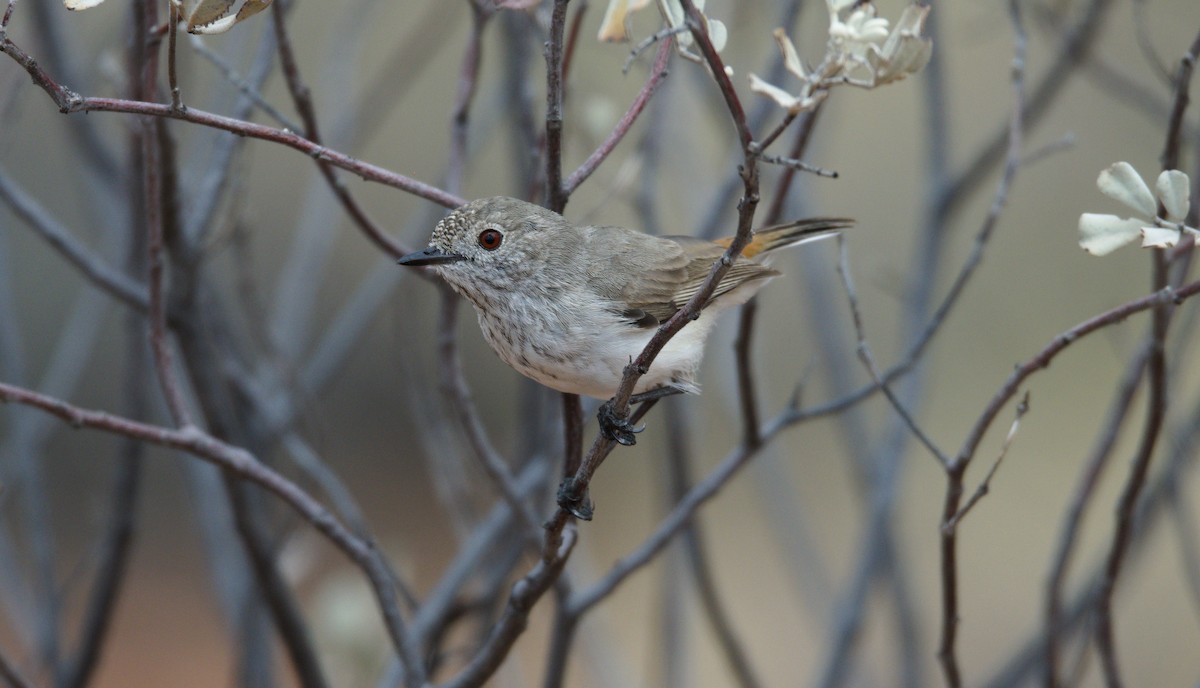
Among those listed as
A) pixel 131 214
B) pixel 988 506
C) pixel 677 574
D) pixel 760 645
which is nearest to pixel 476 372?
pixel 760 645

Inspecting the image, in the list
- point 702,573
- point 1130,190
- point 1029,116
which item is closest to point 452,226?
point 702,573

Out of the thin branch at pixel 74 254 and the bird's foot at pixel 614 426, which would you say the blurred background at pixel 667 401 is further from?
the bird's foot at pixel 614 426

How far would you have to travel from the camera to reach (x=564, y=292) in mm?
2857

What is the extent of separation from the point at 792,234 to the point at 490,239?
0.95m

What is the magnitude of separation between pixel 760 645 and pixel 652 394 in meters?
4.64

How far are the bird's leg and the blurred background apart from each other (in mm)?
547

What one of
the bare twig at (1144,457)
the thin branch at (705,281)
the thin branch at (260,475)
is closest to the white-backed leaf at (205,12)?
the thin branch at (705,281)

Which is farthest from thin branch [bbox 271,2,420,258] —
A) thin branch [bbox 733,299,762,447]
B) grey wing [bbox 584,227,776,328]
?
thin branch [bbox 733,299,762,447]

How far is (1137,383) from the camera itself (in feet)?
8.84

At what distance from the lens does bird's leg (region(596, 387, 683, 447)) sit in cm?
221

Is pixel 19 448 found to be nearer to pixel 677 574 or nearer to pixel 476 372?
pixel 677 574

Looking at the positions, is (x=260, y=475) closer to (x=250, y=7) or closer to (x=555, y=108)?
(x=555, y=108)

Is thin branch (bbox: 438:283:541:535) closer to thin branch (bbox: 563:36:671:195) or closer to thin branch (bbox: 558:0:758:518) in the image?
thin branch (bbox: 558:0:758:518)

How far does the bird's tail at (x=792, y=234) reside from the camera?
10.6 ft
